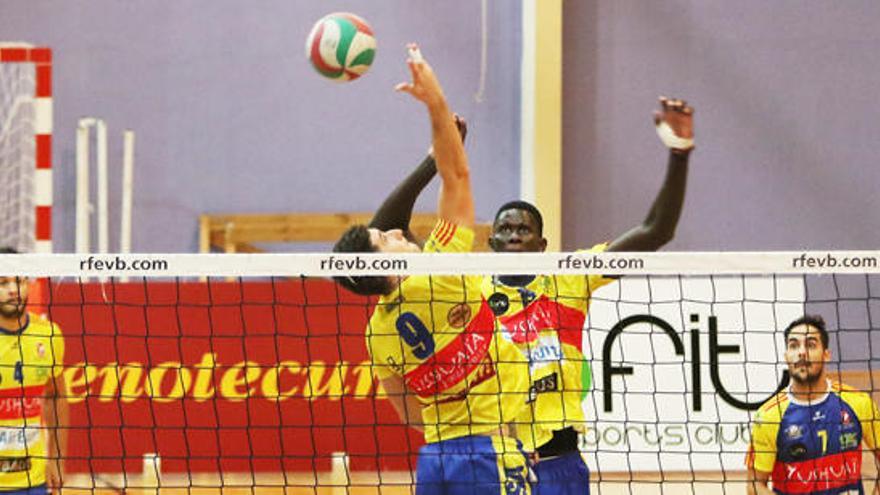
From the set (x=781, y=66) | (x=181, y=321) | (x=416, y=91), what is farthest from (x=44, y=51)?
(x=781, y=66)

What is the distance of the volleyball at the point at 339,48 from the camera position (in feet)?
23.5

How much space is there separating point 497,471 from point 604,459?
5.63m

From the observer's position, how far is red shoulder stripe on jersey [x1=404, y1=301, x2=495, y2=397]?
5.54m

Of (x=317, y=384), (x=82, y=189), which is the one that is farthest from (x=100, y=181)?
(x=317, y=384)

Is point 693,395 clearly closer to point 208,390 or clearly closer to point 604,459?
point 604,459

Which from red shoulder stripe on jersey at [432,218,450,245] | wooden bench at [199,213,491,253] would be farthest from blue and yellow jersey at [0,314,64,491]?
wooden bench at [199,213,491,253]

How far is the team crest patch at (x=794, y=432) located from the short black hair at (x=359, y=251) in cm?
258

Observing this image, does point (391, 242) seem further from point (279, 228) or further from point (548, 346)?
point (279, 228)

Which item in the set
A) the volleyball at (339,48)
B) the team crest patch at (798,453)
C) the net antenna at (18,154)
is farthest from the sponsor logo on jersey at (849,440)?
the net antenna at (18,154)

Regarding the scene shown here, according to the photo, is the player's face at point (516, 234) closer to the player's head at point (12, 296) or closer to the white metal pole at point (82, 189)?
the player's head at point (12, 296)

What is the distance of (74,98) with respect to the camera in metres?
14.4

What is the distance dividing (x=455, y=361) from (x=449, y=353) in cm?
4

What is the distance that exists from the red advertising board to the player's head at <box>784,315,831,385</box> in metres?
4.44

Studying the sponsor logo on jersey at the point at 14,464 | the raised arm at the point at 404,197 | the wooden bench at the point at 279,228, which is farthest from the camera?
the wooden bench at the point at 279,228
